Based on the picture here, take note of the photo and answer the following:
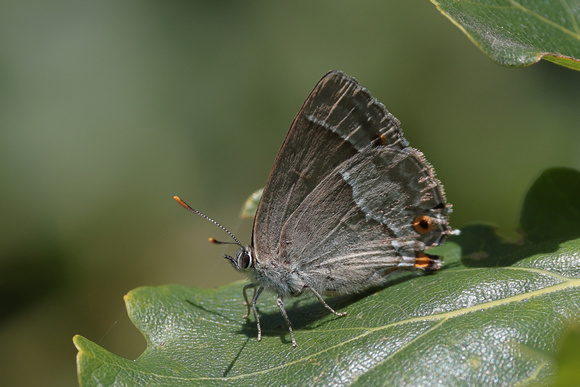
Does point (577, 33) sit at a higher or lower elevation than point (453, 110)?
higher

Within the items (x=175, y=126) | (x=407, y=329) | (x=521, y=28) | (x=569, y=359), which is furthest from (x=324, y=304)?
(x=175, y=126)

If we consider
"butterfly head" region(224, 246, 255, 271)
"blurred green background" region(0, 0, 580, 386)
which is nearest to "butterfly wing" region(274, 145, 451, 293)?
"butterfly head" region(224, 246, 255, 271)

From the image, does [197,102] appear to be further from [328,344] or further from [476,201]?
[328,344]

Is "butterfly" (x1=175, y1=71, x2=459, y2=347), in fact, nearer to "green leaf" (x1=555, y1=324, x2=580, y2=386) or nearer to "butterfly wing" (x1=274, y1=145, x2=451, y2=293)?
"butterfly wing" (x1=274, y1=145, x2=451, y2=293)

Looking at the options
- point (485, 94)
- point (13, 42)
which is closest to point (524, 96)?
point (485, 94)

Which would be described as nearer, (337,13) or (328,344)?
(328,344)

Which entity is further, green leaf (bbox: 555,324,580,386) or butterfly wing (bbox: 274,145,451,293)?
butterfly wing (bbox: 274,145,451,293)
